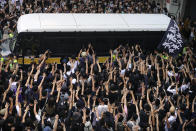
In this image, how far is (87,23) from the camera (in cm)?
1221

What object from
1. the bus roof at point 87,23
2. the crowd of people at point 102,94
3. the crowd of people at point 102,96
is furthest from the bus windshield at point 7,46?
the crowd of people at point 102,96

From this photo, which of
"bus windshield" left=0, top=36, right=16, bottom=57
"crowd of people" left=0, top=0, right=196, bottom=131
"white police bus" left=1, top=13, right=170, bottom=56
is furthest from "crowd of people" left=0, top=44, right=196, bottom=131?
"bus windshield" left=0, top=36, right=16, bottom=57

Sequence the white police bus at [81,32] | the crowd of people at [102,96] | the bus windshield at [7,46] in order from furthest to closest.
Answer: the bus windshield at [7,46] → the white police bus at [81,32] → the crowd of people at [102,96]

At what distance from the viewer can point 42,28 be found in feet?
37.8

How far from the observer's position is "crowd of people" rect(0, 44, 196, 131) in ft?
23.9

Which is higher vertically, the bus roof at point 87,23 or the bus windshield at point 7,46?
the bus roof at point 87,23

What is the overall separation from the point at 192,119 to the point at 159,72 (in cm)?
311

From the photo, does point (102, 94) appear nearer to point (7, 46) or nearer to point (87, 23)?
point (87, 23)

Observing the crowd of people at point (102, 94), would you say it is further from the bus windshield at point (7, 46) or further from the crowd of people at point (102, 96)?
the bus windshield at point (7, 46)

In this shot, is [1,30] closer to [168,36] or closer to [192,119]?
[168,36]

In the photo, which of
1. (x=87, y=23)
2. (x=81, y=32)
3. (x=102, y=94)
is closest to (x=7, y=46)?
(x=81, y=32)

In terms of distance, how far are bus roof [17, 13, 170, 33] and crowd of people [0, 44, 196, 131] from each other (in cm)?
108

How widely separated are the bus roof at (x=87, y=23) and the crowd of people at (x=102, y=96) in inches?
42.4

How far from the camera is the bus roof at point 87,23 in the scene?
38.3 ft
